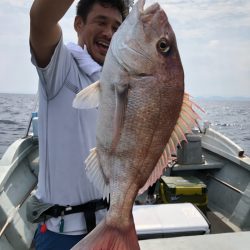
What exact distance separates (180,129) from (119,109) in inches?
12.8

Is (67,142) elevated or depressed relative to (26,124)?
elevated

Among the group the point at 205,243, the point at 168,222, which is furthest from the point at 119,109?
the point at 168,222

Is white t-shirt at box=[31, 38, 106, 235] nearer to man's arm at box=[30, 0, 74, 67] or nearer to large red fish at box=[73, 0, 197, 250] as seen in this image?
man's arm at box=[30, 0, 74, 67]

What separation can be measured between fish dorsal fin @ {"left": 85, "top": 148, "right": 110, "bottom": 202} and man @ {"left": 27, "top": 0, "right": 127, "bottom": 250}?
0.43 meters

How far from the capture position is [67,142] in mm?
2139

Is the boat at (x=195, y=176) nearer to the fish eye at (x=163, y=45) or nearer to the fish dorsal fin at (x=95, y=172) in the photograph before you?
the fish dorsal fin at (x=95, y=172)

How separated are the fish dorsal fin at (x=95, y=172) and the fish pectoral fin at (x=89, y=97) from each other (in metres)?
0.24

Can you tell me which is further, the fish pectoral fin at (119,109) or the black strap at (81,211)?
the black strap at (81,211)

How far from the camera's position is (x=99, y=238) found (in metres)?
1.69

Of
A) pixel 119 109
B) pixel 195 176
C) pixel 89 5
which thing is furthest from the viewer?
pixel 195 176

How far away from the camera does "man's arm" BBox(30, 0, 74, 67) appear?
1.74m

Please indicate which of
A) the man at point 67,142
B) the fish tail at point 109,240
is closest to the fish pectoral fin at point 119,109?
the fish tail at point 109,240

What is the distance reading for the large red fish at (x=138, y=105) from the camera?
5.30ft

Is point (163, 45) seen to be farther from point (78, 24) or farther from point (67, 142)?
point (78, 24)
